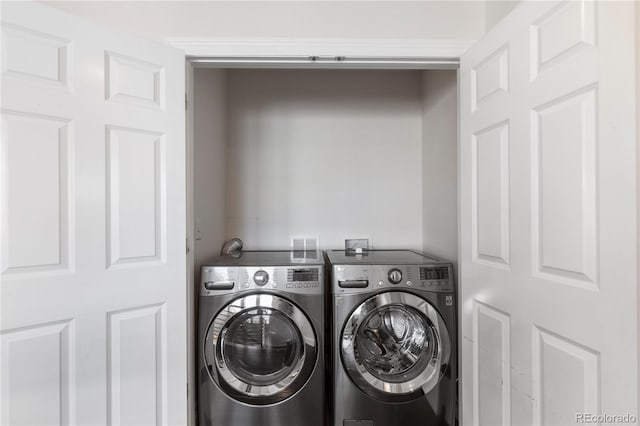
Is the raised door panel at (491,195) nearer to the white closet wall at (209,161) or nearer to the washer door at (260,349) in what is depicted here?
the washer door at (260,349)

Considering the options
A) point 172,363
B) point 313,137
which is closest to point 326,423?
point 172,363

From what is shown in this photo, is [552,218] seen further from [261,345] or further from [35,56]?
[35,56]

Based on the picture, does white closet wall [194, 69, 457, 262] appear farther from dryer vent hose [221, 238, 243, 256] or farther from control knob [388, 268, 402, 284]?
control knob [388, 268, 402, 284]

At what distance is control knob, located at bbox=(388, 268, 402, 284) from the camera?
5.74 ft

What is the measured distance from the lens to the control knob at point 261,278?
1.72 metres

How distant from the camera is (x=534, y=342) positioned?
1055 millimetres

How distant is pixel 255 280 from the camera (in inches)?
67.7

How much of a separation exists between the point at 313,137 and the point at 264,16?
43.7 inches

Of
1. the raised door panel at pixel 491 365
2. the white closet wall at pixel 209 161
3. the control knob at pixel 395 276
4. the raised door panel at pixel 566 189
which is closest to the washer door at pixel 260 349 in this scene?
the white closet wall at pixel 209 161

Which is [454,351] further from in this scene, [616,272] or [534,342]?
[616,272]

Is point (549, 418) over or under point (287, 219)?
under

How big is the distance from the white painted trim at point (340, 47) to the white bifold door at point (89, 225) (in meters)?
0.29

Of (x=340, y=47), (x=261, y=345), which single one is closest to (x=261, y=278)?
(x=261, y=345)

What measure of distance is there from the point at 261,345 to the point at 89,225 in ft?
3.41
